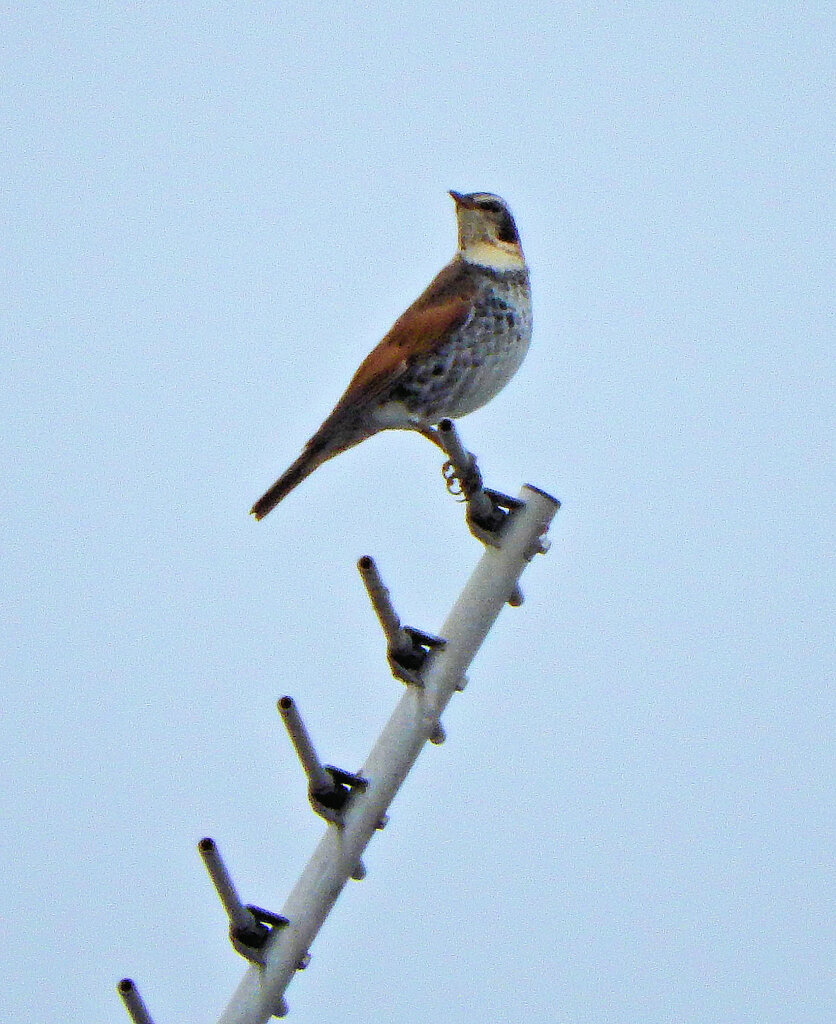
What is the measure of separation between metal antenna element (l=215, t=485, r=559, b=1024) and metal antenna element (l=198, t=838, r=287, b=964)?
0.10 ft

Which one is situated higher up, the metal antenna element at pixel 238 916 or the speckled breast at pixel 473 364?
the speckled breast at pixel 473 364

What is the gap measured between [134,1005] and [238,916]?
37 centimetres

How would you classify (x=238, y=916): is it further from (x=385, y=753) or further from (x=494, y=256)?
(x=494, y=256)

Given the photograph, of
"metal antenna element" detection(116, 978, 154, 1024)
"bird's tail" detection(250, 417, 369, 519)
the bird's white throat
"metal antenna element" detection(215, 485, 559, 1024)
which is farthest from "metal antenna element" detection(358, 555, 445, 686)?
the bird's white throat

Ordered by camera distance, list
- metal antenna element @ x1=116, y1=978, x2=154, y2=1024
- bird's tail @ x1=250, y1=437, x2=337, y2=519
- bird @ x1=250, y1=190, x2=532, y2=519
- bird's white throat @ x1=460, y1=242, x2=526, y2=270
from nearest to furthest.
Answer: metal antenna element @ x1=116, y1=978, x2=154, y2=1024 → bird's tail @ x1=250, y1=437, x2=337, y2=519 → bird @ x1=250, y1=190, x2=532, y2=519 → bird's white throat @ x1=460, y1=242, x2=526, y2=270

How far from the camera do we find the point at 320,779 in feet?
12.9

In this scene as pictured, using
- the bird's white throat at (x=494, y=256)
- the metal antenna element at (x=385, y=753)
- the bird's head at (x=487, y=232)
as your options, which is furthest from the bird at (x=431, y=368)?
the metal antenna element at (x=385, y=753)

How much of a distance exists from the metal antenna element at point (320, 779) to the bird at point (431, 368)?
10.1 ft

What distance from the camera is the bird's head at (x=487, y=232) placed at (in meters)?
8.27

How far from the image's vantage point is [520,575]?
4.23m

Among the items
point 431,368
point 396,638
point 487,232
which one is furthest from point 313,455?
point 396,638

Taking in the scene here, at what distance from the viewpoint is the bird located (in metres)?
7.27

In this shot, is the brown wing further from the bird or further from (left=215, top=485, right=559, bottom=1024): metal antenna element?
(left=215, top=485, right=559, bottom=1024): metal antenna element

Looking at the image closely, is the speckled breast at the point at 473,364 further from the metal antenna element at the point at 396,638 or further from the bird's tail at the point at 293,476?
the metal antenna element at the point at 396,638
